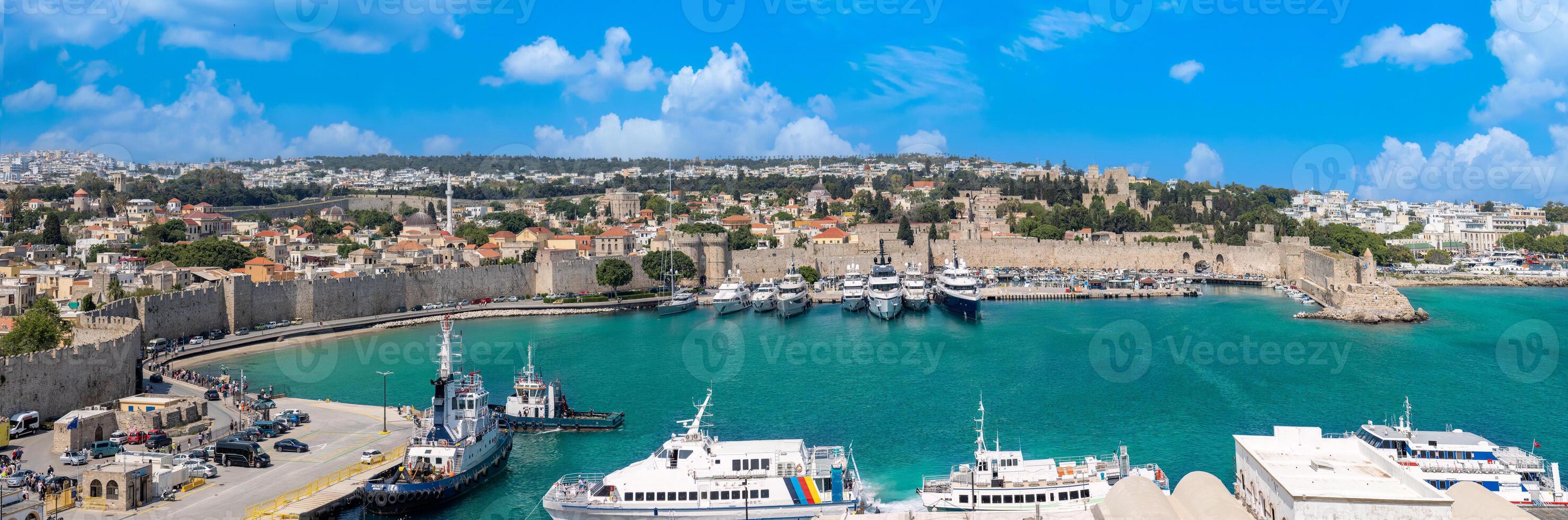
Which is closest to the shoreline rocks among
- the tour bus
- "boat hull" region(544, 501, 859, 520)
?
"boat hull" region(544, 501, 859, 520)

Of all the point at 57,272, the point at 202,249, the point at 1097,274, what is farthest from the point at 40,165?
the point at 1097,274

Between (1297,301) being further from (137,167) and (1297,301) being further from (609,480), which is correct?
(137,167)

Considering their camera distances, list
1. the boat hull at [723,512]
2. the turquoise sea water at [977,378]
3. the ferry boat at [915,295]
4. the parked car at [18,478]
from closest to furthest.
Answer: the boat hull at [723,512] < the parked car at [18,478] < the turquoise sea water at [977,378] < the ferry boat at [915,295]

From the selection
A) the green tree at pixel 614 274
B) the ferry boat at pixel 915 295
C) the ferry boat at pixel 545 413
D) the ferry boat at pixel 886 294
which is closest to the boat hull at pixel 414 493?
the ferry boat at pixel 545 413

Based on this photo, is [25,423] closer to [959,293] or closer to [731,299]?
[731,299]

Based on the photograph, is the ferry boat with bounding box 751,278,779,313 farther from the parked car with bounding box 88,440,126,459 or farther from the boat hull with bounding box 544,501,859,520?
the boat hull with bounding box 544,501,859,520

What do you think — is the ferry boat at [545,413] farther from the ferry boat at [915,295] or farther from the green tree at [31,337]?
the ferry boat at [915,295]
